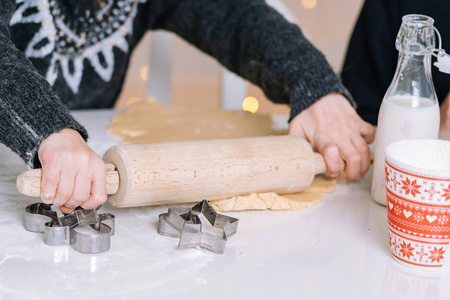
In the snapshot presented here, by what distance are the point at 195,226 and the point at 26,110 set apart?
263mm

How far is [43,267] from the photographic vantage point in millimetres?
631

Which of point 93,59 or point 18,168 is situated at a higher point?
point 93,59

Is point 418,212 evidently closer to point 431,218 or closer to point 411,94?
point 431,218

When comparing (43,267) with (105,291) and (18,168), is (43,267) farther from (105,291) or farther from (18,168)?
(18,168)

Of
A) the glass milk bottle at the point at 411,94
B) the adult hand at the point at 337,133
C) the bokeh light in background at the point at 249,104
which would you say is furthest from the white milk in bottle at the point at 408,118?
the bokeh light in background at the point at 249,104

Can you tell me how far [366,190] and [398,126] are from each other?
16cm

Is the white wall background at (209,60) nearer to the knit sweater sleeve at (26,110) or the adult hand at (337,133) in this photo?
the adult hand at (337,133)

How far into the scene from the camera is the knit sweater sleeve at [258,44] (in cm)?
102

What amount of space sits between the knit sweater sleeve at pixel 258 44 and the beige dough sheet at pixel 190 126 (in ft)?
0.28

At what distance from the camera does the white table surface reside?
60cm

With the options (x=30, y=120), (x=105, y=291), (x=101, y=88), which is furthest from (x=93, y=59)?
(x=105, y=291)

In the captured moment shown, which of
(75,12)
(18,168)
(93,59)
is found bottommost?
(18,168)

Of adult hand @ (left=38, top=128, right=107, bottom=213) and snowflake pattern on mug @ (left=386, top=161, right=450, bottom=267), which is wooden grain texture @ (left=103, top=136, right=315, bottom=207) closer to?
adult hand @ (left=38, top=128, right=107, bottom=213)

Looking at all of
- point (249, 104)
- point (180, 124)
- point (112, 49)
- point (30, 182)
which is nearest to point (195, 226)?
point (30, 182)
